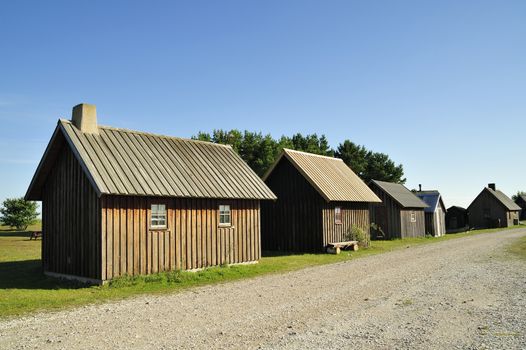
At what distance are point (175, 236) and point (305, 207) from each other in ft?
39.7

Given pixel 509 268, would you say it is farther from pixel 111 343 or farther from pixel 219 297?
pixel 111 343

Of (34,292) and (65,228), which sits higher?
(65,228)

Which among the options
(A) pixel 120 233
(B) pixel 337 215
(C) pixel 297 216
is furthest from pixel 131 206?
(B) pixel 337 215

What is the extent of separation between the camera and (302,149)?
7181 centimetres

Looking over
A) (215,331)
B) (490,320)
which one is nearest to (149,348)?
→ (215,331)

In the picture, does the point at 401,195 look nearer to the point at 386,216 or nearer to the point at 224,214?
the point at 386,216

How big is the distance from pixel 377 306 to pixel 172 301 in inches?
221

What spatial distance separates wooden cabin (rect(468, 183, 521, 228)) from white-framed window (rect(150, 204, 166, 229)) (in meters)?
62.5

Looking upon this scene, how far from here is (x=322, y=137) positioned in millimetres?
76312

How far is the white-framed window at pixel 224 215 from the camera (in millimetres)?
20844

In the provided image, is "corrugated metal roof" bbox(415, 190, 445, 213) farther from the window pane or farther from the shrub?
the window pane

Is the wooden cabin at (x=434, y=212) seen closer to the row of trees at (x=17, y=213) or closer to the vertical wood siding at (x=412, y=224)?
the vertical wood siding at (x=412, y=224)

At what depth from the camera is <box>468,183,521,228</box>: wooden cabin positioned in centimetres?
6800

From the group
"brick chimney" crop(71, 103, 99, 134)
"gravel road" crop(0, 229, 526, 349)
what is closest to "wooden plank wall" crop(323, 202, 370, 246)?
"gravel road" crop(0, 229, 526, 349)
